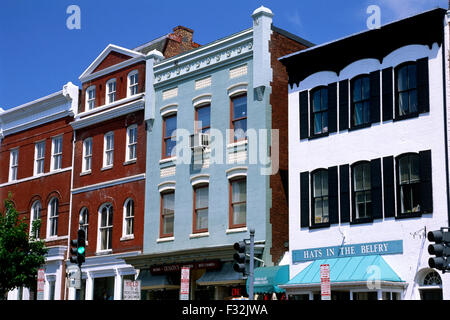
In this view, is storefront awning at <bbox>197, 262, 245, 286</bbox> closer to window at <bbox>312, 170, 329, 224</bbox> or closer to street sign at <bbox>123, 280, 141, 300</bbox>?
window at <bbox>312, 170, 329, 224</bbox>

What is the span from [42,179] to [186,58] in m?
12.4

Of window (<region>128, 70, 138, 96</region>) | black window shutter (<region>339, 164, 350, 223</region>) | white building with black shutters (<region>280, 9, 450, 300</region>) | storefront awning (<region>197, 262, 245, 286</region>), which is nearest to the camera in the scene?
white building with black shutters (<region>280, 9, 450, 300</region>)

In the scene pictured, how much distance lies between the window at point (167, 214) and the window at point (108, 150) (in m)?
4.81

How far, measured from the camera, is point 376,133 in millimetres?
23734

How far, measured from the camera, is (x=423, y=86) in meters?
22.4

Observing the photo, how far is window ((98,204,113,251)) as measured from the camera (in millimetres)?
34094

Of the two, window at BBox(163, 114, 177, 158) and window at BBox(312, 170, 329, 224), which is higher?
window at BBox(163, 114, 177, 158)

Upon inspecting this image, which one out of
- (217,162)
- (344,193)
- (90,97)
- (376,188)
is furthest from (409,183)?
(90,97)

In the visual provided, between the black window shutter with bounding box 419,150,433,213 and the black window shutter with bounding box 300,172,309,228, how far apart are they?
481cm

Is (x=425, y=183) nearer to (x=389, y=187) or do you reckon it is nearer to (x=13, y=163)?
(x=389, y=187)

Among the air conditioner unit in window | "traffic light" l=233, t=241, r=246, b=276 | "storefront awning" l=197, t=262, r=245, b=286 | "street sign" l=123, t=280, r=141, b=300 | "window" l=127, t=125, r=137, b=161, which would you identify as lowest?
"street sign" l=123, t=280, r=141, b=300

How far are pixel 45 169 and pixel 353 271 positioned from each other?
70.8ft

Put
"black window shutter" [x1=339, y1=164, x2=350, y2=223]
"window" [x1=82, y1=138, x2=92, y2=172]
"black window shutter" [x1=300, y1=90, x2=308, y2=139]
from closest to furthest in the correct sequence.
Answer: "black window shutter" [x1=339, y1=164, x2=350, y2=223]
"black window shutter" [x1=300, y1=90, x2=308, y2=139]
"window" [x1=82, y1=138, x2=92, y2=172]

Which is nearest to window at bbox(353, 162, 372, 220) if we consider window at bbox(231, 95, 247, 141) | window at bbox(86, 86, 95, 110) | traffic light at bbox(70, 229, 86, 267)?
window at bbox(231, 95, 247, 141)
